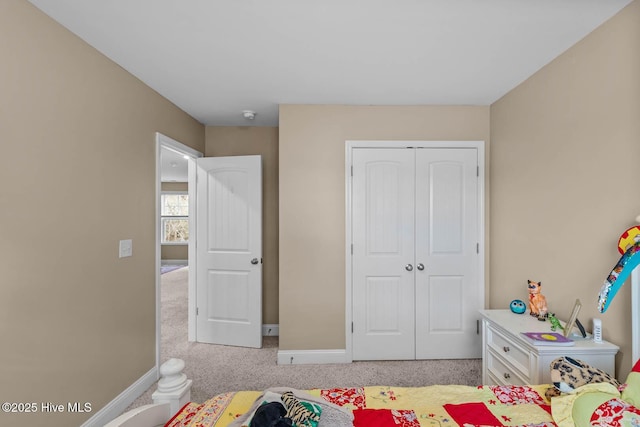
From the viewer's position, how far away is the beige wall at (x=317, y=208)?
9.81 feet

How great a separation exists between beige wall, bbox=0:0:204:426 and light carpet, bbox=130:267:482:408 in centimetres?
55

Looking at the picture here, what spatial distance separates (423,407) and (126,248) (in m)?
2.27

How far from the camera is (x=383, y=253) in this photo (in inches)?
119

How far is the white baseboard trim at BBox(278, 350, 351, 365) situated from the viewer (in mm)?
2941

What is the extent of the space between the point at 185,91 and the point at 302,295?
2183 mm

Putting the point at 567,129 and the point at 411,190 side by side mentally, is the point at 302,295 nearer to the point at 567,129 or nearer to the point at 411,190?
the point at 411,190

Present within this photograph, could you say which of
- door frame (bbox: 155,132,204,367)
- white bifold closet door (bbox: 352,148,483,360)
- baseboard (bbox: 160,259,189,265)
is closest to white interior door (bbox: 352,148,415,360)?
white bifold closet door (bbox: 352,148,483,360)

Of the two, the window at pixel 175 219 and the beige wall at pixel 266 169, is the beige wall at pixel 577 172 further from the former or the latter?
the window at pixel 175 219

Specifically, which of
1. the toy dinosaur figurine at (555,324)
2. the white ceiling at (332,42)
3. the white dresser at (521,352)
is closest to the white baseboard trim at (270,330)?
the white dresser at (521,352)

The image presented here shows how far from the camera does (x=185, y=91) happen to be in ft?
8.89

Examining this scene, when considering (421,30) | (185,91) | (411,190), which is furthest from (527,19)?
(185,91)

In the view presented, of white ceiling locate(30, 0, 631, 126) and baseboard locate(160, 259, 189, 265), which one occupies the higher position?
white ceiling locate(30, 0, 631, 126)

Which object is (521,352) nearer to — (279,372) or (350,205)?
(350,205)

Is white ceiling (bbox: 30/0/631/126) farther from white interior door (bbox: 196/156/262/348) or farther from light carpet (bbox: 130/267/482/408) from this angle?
light carpet (bbox: 130/267/482/408)
